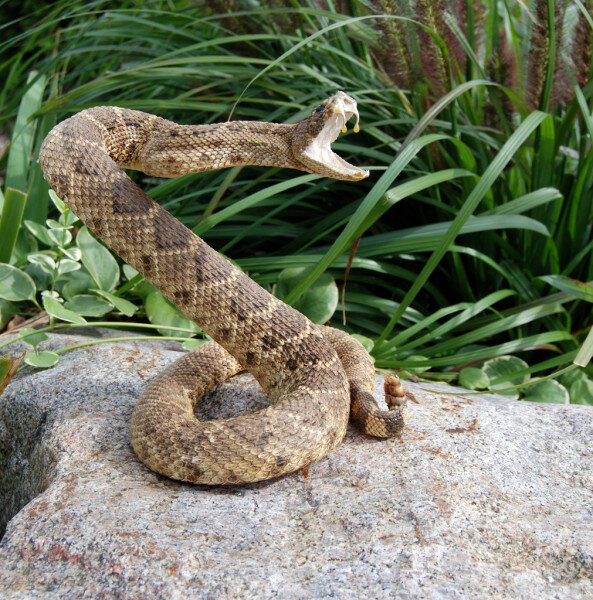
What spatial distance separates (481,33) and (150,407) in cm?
370

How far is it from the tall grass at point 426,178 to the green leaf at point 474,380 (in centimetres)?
11

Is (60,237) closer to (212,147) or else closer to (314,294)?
(212,147)

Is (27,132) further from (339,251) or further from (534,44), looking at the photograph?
(534,44)

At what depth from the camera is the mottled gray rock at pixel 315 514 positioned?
6.89ft

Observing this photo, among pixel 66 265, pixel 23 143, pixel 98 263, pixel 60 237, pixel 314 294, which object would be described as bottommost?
pixel 314 294

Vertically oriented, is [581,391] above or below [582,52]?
below

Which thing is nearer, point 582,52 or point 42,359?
point 42,359

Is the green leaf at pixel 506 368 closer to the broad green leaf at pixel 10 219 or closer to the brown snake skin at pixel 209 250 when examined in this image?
the brown snake skin at pixel 209 250

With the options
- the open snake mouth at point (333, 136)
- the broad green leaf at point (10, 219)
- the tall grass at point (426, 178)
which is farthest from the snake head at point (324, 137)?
the broad green leaf at point (10, 219)

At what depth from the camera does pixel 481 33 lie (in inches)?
195

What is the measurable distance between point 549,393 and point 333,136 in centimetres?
213

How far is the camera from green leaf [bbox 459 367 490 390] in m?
4.08

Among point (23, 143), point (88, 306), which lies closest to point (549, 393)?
point (88, 306)

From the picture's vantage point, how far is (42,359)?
129 inches
